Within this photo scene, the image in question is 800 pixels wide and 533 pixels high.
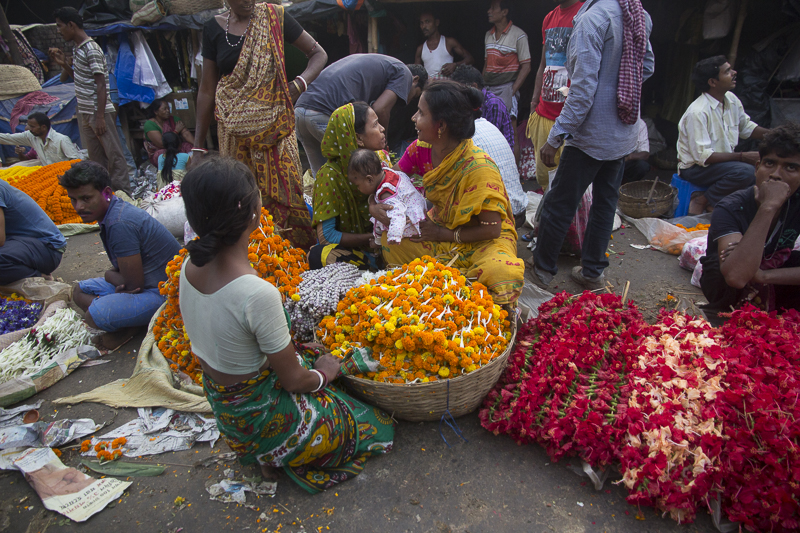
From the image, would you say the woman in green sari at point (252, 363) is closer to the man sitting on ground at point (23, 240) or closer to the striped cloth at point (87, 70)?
the man sitting on ground at point (23, 240)

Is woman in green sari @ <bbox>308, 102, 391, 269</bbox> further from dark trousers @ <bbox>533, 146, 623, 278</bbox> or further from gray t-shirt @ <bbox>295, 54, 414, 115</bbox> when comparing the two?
dark trousers @ <bbox>533, 146, 623, 278</bbox>

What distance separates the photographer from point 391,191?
10.1ft

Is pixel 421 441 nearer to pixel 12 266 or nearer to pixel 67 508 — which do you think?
pixel 67 508

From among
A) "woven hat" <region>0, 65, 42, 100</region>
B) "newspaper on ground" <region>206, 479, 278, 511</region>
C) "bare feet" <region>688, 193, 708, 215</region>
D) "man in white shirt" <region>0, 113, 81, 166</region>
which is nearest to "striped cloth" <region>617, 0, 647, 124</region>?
"bare feet" <region>688, 193, 708, 215</region>

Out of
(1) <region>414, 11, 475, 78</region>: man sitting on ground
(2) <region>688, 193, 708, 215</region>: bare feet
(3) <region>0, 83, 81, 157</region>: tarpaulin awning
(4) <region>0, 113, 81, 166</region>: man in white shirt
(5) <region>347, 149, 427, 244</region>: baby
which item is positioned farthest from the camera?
(3) <region>0, 83, 81, 157</region>: tarpaulin awning

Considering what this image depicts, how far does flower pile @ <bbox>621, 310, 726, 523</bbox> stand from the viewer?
183 centimetres

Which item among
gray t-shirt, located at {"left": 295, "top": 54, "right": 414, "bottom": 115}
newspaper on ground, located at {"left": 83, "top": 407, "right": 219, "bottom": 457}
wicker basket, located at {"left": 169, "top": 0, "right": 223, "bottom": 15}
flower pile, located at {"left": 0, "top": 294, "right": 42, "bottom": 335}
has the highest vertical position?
wicker basket, located at {"left": 169, "top": 0, "right": 223, "bottom": 15}

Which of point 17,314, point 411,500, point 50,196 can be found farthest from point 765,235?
point 50,196

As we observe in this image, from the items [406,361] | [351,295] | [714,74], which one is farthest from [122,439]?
[714,74]

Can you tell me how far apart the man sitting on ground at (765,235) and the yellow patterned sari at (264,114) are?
2.95 m

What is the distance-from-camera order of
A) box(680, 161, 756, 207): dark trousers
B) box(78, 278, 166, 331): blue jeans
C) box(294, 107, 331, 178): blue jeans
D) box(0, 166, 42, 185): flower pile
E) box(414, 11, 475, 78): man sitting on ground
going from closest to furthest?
box(78, 278, 166, 331): blue jeans < box(294, 107, 331, 178): blue jeans < box(680, 161, 756, 207): dark trousers < box(0, 166, 42, 185): flower pile < box(414, 11, 475, 78): man sitting on ground

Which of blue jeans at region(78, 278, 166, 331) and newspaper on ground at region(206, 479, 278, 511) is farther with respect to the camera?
blue jeans at region(78, 278, 166, 331)

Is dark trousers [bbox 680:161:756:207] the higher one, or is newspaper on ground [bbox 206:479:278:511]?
dark trousers [bbox 680:161:756:207]

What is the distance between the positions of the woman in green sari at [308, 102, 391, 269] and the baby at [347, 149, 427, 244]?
11.5 inches
